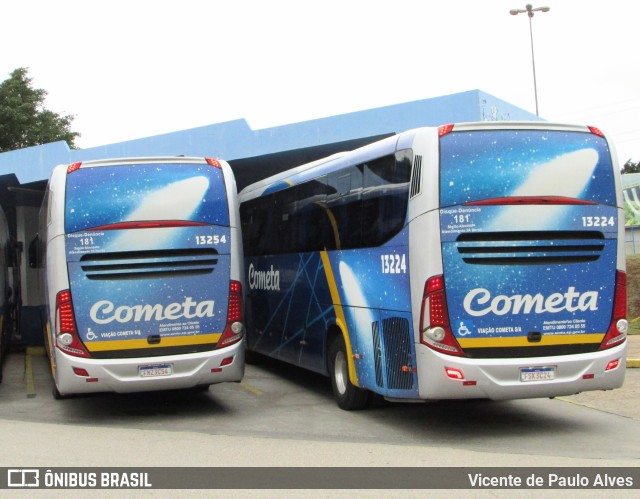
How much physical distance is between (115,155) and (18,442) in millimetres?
10705

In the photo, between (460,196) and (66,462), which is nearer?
(66,462)

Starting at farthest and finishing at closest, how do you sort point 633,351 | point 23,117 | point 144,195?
point 23,117 < point 633,351 < point 144,195

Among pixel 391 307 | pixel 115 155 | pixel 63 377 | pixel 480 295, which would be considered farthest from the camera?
pixel 115 155

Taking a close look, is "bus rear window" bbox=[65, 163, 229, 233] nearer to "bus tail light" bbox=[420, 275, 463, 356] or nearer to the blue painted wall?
"bus tail light" bbox=[420, 275, 463, 356]

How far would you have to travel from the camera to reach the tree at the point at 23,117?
41844mm

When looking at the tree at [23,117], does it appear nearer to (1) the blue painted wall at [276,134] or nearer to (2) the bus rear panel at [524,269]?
(1) the blue painted wall at [276,134]

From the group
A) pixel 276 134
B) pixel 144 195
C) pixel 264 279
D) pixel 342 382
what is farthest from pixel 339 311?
pixel 276 134

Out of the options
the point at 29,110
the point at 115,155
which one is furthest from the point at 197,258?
the point at 29,110

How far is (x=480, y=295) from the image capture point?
8469 mm

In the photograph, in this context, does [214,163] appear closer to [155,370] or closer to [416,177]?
[155,370]

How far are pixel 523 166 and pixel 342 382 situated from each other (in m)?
4.00

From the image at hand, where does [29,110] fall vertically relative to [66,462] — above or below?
above

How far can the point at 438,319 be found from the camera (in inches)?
331

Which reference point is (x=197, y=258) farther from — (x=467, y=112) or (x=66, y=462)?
(x=467, y=112)
